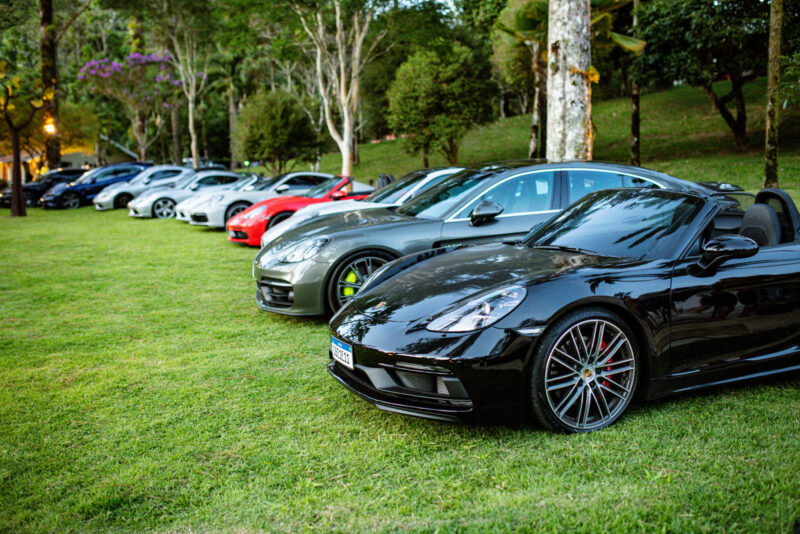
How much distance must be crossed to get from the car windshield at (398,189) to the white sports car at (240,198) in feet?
17.6

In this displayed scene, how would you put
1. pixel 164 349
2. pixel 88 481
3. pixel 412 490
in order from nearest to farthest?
pixel 412 490 < pixel 88 481 < pixel 164 349

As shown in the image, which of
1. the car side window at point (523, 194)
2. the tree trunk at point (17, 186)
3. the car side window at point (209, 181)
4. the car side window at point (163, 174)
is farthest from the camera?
the car side window at point (163, 174)

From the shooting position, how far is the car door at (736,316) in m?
3.66

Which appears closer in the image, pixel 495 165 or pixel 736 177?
pixel 495 165

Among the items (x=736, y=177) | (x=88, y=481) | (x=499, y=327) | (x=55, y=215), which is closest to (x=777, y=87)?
(x=736, y=177)

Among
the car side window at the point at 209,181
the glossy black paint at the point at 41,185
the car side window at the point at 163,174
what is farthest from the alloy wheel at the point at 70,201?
Result: the car side window at the point at 209,181

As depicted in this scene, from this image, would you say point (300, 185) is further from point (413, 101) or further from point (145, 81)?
point (145, 81)

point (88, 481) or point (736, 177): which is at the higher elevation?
point (736, 177)

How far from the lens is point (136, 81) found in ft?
115

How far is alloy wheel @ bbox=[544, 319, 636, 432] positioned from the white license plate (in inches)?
44.1

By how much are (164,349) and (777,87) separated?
13777 millimetres

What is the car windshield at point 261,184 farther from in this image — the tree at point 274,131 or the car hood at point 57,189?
the tree at point 274,131

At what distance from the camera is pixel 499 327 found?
329cm

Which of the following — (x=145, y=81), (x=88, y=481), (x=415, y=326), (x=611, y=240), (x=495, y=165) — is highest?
(x=145, y=81)
